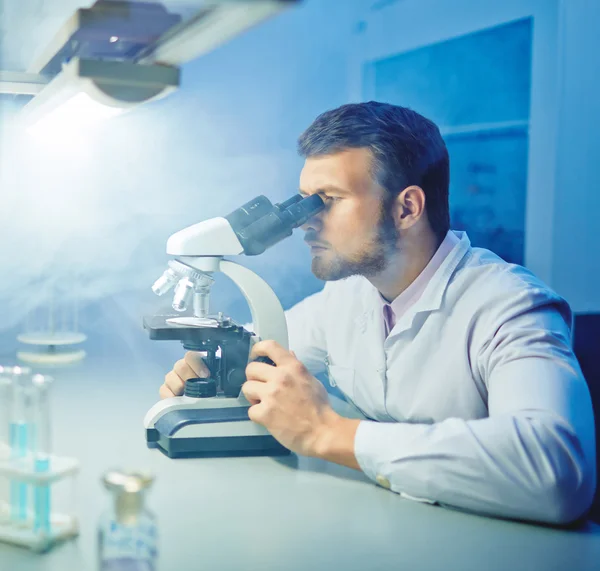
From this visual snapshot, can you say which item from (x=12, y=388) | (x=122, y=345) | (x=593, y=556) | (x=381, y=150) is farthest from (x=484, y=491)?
(x=122, y=345)

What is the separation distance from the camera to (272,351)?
4.61 feet

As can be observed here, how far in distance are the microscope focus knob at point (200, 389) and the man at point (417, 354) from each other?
96 mm

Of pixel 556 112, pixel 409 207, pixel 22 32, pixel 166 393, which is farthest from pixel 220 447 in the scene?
pixel 556 112

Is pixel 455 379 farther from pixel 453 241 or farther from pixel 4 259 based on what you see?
pixel 4 259

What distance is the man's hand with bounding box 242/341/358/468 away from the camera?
4.24 feet

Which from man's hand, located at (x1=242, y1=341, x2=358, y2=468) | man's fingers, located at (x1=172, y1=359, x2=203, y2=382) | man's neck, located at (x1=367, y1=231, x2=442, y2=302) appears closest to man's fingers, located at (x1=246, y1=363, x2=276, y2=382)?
man's hand, located at (x1=242, y1=341, x2=358, y2=468)

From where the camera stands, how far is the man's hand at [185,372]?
61.6 inches

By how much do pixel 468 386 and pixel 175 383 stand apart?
62 cm

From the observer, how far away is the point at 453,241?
1.76 m

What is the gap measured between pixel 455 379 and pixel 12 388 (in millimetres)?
910

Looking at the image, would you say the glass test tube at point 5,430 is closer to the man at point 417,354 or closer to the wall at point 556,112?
the man at point 417,354

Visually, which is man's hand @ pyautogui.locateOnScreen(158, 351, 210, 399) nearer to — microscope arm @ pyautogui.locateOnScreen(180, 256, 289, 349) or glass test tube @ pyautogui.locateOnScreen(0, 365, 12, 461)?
microscope arm @ pyautogui.locateOnScreen(180, 256, 289, 349)

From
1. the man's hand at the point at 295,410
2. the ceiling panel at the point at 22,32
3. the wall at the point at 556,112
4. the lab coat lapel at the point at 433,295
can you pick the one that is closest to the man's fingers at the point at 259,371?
the man's hand at the point at 295,410

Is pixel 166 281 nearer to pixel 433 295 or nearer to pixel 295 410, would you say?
pixel 295 410
